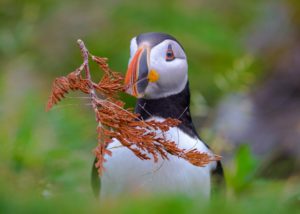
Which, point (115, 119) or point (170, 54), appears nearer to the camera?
point (115, 119)

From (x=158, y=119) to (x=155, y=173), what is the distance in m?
0.28

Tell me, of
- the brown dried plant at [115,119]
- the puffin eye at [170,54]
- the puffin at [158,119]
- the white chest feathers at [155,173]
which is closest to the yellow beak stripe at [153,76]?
the puffin at [158,119]

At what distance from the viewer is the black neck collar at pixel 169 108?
4988 mm

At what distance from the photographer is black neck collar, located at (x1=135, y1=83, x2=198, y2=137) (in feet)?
16.4

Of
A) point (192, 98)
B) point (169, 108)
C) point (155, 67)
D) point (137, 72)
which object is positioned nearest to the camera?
point (137, 72)

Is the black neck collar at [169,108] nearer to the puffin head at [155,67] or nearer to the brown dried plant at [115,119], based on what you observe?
the puffin head at [155,67]

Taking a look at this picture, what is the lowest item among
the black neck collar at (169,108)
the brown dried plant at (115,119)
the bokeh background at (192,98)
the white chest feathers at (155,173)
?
the bokeh background at (192,98)

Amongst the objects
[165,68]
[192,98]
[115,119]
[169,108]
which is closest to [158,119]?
[169,108]

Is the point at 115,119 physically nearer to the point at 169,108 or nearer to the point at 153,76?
the point at 153,76

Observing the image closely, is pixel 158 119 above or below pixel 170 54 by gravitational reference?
below

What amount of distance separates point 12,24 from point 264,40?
106 inches

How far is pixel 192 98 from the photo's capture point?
8.09 metres

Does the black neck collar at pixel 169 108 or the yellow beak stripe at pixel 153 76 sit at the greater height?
the yellow beak stripe at pixel 153 76

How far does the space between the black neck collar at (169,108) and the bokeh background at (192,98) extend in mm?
477
